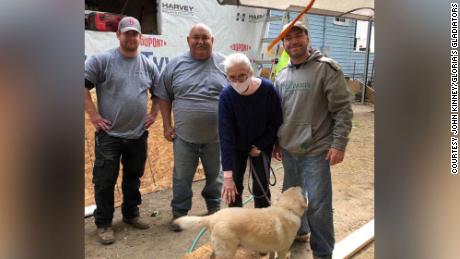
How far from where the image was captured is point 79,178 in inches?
31.2

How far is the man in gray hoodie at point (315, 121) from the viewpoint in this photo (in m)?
2.33

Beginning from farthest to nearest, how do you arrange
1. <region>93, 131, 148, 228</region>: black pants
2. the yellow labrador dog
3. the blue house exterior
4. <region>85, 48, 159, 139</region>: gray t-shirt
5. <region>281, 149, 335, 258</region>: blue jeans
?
the blue house exterior
<region>93, 131, 148, 228</region>: black pants
<region>85, 48, 159, 139</region>: gray t-shirt
<region>281, 149, 335, 258</region>: blue jeans
the yellow labrador dog

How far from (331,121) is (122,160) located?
207 centimetres

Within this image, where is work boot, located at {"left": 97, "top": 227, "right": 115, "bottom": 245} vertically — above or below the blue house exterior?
below

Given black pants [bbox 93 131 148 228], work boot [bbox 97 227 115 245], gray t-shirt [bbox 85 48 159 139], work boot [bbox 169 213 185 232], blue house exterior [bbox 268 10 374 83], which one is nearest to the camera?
gray t-shirt [bbox 85 48 159 139]

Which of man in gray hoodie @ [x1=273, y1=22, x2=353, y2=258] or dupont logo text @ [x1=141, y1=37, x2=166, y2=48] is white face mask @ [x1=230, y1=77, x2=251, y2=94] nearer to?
man in gray hoodie @ [x1=273, y1=22, x2=353, y2=258]

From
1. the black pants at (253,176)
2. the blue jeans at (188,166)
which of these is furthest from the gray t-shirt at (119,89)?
the black pants at (253,176)

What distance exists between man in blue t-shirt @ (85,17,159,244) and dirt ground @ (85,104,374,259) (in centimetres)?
20

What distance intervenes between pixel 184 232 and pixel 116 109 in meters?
1.41

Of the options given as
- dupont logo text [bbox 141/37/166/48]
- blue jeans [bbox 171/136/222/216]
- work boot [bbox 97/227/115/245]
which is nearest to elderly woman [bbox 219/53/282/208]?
blue jeans [bbox 171/136/222/216]

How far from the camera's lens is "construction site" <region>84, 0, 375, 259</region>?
338cm

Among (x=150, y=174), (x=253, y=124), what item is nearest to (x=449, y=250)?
(x=253, y=124)

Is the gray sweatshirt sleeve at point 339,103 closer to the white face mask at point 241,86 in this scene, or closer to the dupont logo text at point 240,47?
the white face mask at point 241,86

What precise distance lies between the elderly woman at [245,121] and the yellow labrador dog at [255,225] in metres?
0.32
